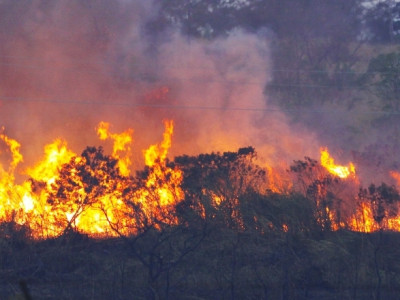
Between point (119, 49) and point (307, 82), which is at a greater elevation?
point (307, 82)

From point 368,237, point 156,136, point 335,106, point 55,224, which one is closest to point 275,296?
point 368,237

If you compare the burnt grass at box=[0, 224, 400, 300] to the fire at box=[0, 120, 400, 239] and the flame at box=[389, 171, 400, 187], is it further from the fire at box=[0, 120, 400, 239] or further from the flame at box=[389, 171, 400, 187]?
the flame at box=[389, 171, 400, 187]

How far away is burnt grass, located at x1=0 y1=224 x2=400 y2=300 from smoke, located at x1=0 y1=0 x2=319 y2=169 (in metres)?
11.1

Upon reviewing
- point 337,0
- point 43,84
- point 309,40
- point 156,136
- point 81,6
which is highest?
point 337,0

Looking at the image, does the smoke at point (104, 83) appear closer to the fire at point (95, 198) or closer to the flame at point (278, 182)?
the flame at point (278, 182)

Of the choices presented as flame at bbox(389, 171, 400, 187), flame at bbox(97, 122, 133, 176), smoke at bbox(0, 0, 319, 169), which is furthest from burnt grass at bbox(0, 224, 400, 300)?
smoke at bbox(0, 0, 319, 169)

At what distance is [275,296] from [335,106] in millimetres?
29315

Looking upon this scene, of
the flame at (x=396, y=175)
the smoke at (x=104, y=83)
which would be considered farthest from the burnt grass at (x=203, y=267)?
the smoke at (x=104, y=83)

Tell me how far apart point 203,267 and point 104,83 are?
15.2m

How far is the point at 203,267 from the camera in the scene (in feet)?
63.9

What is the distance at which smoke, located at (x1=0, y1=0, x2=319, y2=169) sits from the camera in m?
31.6

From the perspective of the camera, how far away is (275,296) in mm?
18406

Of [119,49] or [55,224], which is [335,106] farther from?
[55,224]

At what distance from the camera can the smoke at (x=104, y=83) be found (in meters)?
31.6
